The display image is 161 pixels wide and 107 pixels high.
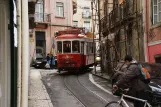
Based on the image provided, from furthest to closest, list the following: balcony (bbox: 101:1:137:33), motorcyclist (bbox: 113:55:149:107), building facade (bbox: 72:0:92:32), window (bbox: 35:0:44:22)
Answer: building facade (bbox: 72:0:92:32), window (bbox: 35:0:44:22), balcony (bbox: 101:1:137:33), motorcyclist (bbox: 113:55:149:107)

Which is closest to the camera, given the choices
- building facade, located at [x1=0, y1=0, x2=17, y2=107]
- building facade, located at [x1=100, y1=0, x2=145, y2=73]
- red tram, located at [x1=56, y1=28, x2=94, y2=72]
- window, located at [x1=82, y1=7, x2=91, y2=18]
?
building facade, located at [x1=0, y1=0, x2=17, y2=107]

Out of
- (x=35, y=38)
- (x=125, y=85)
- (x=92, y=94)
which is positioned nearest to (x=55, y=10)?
(x=35, y=38)

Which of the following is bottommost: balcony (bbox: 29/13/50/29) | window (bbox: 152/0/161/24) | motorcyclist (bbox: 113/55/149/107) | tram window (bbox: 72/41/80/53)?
motorcyclist (bbox: 113/55/149/107)

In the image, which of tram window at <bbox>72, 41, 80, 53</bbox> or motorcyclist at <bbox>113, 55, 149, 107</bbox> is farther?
tram window at <bbox>72, 41, 80, 53</bbox>

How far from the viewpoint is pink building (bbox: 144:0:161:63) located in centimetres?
1644

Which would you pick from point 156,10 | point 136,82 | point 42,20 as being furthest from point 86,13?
point 136,82

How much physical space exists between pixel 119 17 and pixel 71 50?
14.1 ft

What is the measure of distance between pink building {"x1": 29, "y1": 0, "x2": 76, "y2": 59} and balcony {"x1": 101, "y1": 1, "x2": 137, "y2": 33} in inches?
486

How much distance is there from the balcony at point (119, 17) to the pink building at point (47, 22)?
1234cm

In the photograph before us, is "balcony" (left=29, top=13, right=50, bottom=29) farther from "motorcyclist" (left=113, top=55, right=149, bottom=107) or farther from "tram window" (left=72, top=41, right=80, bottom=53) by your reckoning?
"motorcyclist" (left=113, top=55, right=149, bottom=107)

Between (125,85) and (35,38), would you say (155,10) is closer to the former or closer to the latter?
(125,85)

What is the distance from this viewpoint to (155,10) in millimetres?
17047

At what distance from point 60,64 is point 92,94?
970 cm

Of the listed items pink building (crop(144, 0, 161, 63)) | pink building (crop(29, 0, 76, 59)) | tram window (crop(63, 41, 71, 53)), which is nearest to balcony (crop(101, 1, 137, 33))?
pink building (crop(144, 0, 161, 63))
